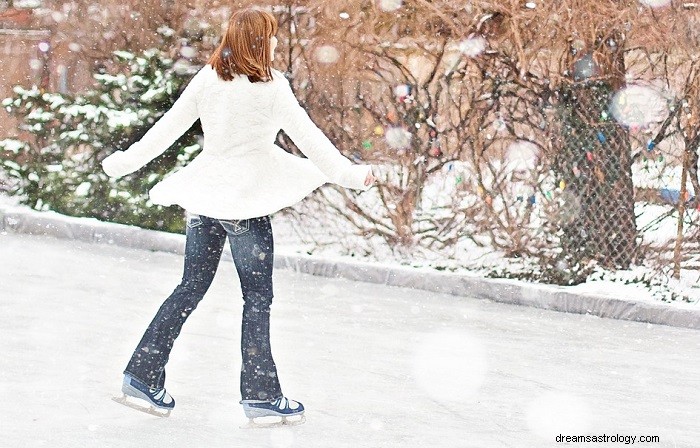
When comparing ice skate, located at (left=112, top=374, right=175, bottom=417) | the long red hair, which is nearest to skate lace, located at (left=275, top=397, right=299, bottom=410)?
ice skate, located at (left=112, top=374, right=175, bottom=417)

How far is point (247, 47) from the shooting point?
6.12m

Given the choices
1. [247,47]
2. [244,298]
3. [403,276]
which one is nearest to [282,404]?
[244,298]

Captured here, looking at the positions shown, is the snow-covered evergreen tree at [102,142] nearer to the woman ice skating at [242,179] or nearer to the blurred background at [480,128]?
the blurred background at [480,128]

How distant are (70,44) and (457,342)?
28.6ft

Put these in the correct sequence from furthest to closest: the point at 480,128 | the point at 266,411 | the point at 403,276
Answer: the point at 480,128 < the point at 403,276 < the point at 266,411

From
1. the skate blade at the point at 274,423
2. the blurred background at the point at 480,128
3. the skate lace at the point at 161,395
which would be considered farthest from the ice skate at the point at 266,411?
the blurred background at the point at 480,128

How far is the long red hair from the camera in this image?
6.09 m

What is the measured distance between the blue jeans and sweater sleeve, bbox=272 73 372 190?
35 cm

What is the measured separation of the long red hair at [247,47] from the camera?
20.0 ft

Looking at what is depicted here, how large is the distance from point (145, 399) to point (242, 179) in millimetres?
1034

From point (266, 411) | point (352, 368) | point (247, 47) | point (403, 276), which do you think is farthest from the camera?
point (403, 276)

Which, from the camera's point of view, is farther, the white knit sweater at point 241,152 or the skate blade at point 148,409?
the skate blade at point 148,409

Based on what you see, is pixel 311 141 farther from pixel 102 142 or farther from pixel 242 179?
pixel 102 142

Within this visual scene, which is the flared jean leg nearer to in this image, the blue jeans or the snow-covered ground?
the blue jeans
